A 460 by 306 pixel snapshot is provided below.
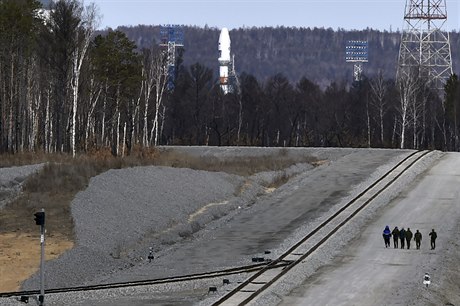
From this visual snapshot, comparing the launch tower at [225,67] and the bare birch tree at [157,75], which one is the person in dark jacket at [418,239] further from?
the launch tower at [225,67]

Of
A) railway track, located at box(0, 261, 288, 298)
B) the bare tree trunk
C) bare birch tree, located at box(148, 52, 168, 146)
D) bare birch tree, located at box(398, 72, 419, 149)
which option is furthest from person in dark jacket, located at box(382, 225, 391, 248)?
the bare tree trunk

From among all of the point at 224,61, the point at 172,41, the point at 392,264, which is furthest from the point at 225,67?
the point at 392,264

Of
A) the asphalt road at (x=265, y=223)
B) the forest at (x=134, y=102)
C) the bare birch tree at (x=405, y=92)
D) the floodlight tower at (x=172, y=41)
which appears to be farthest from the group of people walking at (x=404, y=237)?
the floodlight tower at (x=172, y=41)

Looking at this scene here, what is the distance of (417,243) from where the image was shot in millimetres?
39250

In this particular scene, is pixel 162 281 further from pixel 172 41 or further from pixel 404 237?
pixel 172 41

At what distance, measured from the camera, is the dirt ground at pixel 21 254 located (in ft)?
116

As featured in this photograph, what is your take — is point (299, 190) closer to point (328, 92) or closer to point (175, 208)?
point (175, 208)

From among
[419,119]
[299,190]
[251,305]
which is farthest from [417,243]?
[419,119]

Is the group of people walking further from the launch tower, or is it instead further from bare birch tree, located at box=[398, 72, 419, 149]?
the launch tower

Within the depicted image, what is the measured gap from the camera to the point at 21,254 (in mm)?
38594

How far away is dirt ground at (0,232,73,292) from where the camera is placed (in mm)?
35344

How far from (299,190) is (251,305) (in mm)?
28979

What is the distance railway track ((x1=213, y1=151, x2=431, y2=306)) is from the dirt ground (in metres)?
8.62

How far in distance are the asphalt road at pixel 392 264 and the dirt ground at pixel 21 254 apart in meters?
10.7
